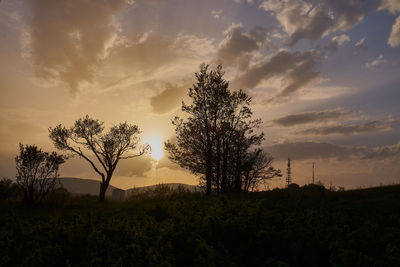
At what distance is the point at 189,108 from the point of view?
83.9ft

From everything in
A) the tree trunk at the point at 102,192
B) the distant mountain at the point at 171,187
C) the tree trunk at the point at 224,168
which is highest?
the tree trunk at the point at 224,168

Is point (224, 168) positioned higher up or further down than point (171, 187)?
higher up

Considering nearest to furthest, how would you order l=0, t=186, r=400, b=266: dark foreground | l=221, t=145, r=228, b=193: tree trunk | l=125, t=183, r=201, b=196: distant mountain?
1. l=0, t=186, r=400, b=266: dark foreground
2. l=221, t=145, r=228, b=193: tree trunk
3. l=125, t=183, r=201, b=196: distant mountain

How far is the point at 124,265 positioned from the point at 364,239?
4822mm

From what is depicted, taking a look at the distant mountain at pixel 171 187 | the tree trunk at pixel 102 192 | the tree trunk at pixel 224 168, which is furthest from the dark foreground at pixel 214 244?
the tree trunk at pixel 102 192

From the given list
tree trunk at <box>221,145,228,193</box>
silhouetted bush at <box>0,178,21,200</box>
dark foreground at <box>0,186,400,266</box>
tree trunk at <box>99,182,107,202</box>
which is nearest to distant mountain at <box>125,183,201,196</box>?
tree trunk at <box>221,145,228,193</box>

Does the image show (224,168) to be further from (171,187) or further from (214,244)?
(214,244)

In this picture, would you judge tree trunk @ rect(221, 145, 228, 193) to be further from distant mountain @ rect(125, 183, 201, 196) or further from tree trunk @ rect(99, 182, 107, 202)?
tree trunk @ rect(99, 182, 107, 202)

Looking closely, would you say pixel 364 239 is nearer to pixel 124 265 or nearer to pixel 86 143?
pixel 124 265

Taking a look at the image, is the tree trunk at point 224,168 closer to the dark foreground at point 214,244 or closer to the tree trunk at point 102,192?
the tree trunk at point 102,192

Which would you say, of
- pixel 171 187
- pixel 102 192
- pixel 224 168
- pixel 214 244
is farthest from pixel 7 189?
pixel 214 244

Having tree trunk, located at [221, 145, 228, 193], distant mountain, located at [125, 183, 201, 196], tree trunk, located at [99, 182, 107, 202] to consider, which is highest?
tree trunk, located at [221, 145, 228, 193]

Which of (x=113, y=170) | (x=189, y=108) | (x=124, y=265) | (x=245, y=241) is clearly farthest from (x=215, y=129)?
(x=124, y=265)

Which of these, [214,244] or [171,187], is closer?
[214,244]
